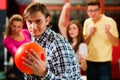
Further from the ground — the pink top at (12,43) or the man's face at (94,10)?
the man's face at (94,10)

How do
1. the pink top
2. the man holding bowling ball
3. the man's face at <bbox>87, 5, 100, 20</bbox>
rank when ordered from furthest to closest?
the pink top < the man's face at <bbox>87, 5, 100, 20</bbox> < the man holding bowling ball

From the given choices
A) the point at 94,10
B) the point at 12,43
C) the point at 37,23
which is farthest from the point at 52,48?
the point at 12,43

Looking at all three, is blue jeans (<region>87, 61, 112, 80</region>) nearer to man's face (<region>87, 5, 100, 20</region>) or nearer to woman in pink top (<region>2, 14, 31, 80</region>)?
man's face (<region>87, 5, 100, 20</region>)

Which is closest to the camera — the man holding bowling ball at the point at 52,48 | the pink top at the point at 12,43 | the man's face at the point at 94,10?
the man holding bowling ball at the point at 52,48

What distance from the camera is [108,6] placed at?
5.59 meters

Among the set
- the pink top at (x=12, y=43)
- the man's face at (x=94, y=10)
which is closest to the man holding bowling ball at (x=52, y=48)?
the man's face at (x=94, y=10)

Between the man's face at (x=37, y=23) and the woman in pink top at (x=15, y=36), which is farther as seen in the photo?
the woman in pink top at (x=15, y=36)

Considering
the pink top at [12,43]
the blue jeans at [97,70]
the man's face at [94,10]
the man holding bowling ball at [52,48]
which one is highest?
the man's face at [94,10]

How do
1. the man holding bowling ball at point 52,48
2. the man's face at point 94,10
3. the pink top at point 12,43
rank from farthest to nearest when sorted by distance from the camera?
the pink top at point 12,43 → the man's face at point 94,10 → the man holding bowling ball at point 52,48

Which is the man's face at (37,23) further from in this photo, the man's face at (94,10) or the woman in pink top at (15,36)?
the woman in pink top at (15,36)

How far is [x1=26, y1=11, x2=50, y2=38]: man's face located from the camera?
1360 mm

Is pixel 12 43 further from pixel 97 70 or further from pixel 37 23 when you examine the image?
pixel 37 23

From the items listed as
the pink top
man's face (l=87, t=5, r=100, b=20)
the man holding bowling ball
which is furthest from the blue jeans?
the man holding bowling ball

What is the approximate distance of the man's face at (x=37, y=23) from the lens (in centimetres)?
136
